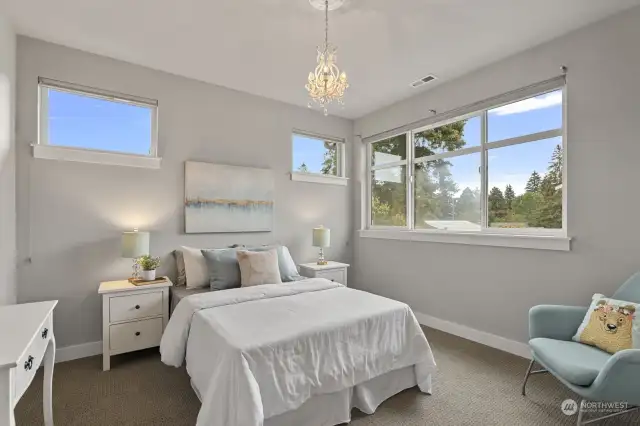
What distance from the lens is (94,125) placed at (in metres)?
3.01

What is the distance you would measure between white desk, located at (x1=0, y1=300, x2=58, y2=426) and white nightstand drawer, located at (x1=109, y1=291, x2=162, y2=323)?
2.69 ft

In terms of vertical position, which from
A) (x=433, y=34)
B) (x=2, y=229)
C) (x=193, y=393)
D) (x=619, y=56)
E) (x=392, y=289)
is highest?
(x=433, y=34)

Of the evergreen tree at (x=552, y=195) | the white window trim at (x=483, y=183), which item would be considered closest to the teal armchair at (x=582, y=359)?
the white window trim at (x=483, y=183)

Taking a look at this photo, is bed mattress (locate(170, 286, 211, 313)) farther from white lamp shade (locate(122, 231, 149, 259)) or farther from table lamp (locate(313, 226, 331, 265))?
table lamp (locate(313, 226, 331, 265))

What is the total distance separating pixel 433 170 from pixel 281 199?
1944 millimetres

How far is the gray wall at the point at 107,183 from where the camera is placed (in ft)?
8.79

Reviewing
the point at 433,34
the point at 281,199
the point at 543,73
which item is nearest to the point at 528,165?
the point at 543,73

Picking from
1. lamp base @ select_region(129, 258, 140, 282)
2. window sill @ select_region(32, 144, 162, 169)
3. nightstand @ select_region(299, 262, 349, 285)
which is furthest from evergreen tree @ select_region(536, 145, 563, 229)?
lamp base @ select_region(129, 258, 140, 282)

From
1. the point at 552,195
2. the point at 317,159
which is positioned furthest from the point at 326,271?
the point at 552,195

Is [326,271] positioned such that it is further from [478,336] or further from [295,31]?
[295,31]

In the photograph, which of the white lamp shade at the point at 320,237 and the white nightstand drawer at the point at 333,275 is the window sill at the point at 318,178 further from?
the white nightstand drawer at the point at 333,275

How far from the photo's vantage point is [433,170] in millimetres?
3863

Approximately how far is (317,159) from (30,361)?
3.67m

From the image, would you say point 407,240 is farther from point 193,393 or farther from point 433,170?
point 193,393
